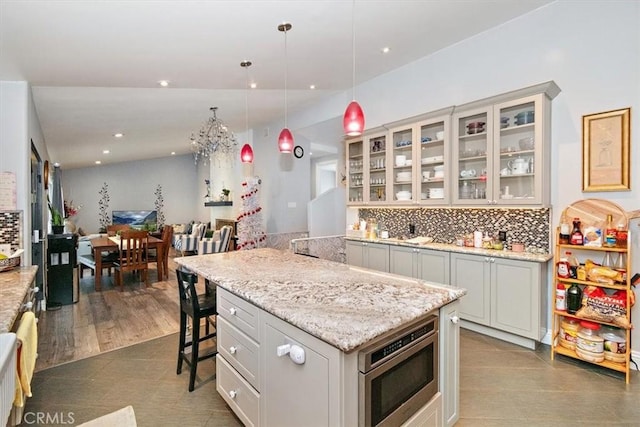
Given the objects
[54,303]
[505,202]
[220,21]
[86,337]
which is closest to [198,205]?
[54,303]

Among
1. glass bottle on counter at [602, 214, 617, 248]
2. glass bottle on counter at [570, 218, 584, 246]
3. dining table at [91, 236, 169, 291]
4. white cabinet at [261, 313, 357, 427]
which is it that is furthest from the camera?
dining table at [91, 236, 169, 291]

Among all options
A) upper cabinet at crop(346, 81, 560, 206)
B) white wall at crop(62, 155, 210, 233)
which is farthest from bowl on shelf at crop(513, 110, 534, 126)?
white wall at crop(62, 155, 210, 233)

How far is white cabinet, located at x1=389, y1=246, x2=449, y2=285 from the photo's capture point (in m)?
3.45

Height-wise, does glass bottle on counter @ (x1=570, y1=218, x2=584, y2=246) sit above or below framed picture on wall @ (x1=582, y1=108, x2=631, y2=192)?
below

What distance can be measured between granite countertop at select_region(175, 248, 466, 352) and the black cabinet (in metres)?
2.92

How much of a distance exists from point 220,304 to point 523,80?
11.3 ft

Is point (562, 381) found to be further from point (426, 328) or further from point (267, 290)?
point (267, 290)

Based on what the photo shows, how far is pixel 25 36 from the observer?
2592mm

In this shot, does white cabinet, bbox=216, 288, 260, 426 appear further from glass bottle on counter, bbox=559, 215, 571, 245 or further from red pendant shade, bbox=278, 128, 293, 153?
glass bottle on counter, bbox=559, 215, 571, 245

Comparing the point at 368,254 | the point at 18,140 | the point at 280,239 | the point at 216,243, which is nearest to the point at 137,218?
the point at 216,243

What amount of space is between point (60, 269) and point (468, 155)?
17.7 ft

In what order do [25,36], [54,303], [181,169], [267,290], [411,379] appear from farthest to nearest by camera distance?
[181,169] < [54,303] < [25,36] < [267,290] < [411,379]

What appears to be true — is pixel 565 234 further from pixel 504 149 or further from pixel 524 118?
pixel 524 118

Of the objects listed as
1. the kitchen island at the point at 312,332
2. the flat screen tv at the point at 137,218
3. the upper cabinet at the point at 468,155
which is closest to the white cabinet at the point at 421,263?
the upper cabinet at the point at 468,155
